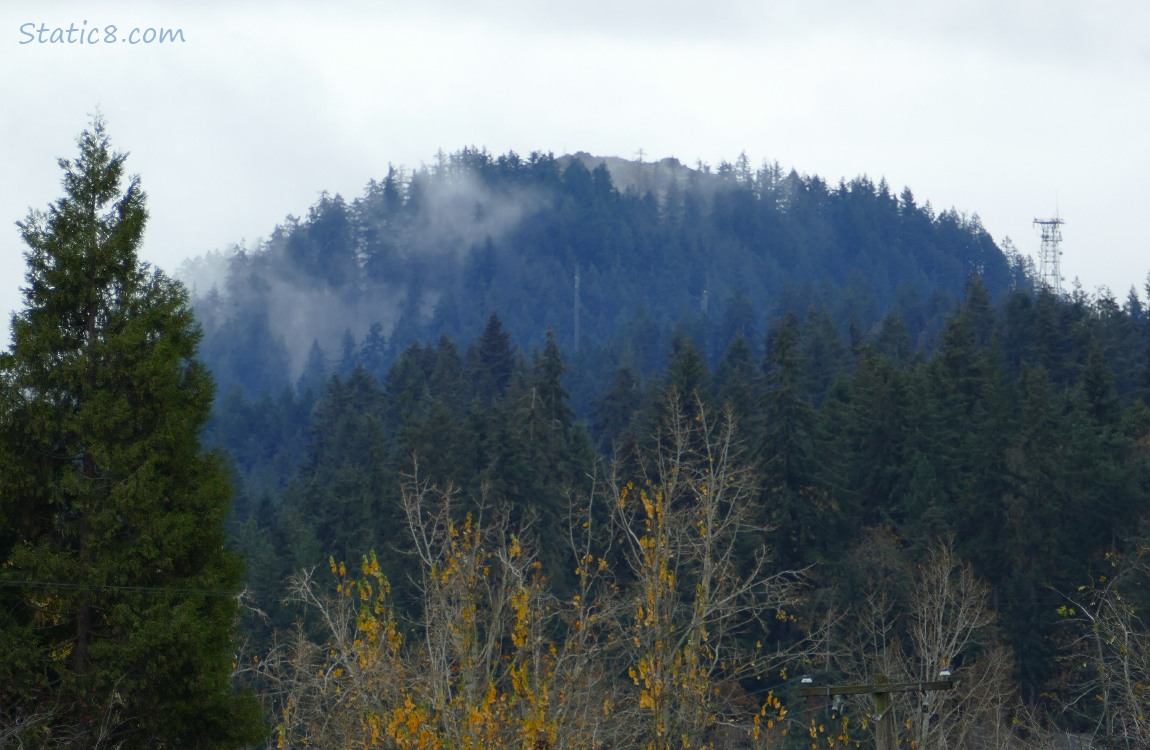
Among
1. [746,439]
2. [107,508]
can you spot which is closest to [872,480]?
[746,439]

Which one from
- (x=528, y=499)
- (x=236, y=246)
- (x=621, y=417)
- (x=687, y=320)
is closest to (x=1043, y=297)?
(x=621, y=417)

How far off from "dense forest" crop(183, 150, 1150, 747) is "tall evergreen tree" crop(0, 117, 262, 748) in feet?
5.63

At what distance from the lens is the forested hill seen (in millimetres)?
167750

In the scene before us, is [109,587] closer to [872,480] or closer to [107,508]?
[107,508]

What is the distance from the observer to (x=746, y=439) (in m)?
46.1

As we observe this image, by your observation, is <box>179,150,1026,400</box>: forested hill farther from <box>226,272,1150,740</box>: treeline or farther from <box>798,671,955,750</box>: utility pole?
<box>798,671,955,750</box>: utility pole

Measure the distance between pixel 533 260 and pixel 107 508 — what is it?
15454 cm

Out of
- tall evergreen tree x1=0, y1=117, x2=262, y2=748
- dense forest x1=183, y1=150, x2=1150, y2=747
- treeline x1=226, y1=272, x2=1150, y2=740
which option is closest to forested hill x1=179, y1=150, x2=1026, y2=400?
dense forest x1=183, y1=150, x2=1150, y2=747

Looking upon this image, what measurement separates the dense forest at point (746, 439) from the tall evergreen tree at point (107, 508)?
171cm

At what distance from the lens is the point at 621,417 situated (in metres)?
82.8

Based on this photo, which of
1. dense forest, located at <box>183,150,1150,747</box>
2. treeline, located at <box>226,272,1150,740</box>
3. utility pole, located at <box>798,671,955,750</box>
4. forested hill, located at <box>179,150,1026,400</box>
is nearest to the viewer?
utility pole, located at <box>798,671,955,750</box>

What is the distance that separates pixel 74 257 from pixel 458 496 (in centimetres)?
3601

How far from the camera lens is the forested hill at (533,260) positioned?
168 m

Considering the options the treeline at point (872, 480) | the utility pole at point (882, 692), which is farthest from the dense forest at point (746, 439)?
the utility pole at point (882, 692)
